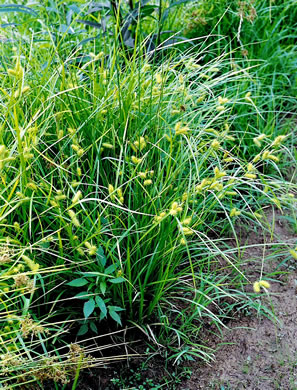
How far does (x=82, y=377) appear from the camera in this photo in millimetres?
1821

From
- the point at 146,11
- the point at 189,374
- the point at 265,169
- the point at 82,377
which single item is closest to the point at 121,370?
the point at 82,377

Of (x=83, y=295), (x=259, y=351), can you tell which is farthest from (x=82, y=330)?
(x=259, y=351)

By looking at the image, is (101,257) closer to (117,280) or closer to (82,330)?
(117,280)

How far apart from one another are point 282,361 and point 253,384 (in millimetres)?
168

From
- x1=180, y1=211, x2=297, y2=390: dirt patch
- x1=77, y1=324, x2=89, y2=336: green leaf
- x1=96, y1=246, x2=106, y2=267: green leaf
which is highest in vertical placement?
x1=96, y1=246, x2=106, y2=267: green leaf

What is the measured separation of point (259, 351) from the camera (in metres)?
1.97

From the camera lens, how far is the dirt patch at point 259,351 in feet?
6.10

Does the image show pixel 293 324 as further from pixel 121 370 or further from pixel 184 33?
pixel 184 33

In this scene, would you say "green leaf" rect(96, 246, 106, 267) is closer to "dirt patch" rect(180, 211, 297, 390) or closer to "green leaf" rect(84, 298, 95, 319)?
"green leaf" rect(84, 298, 95, 319)

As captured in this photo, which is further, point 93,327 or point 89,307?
point 93,327

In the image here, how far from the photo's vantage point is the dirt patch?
1.86 metres

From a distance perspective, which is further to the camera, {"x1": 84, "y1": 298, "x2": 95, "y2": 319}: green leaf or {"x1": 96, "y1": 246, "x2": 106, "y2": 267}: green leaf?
{"x1": 96, "y1": 246, "x2": 106, "y2": 267}: green leaf

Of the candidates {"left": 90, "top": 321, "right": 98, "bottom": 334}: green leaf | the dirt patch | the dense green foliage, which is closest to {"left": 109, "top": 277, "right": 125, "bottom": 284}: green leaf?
the dense green foliage

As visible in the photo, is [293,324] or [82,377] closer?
[82,377]
